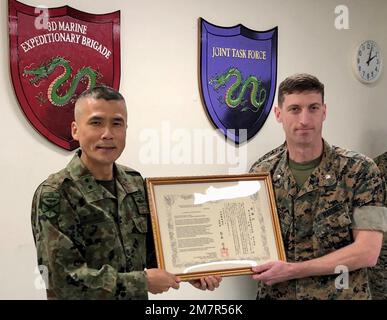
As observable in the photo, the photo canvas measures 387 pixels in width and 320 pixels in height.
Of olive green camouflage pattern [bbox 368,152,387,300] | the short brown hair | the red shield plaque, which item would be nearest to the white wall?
the red shield plaque

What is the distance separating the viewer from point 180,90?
7.72 feet

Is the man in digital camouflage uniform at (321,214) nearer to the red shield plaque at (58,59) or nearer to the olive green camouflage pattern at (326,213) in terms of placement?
the olive green camouflage pattern at (326,213)

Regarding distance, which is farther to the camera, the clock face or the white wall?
the clock face

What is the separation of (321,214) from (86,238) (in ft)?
2.60

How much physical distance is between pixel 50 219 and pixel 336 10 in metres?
2.18

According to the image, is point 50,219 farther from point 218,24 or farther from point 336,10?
point 336,10

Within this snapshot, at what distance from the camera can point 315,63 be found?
2.75 meters

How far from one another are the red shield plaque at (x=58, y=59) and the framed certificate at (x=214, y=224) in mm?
708

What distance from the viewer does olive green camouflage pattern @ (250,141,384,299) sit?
5.44 feet

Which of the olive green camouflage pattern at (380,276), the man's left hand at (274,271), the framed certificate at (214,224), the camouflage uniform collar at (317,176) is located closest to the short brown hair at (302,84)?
the camouflage uniform collar at (317,176)

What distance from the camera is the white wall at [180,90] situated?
1.96 metres

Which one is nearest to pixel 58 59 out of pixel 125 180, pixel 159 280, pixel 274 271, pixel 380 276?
pixel 125 180

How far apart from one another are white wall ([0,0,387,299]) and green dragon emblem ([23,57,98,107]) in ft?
0.35

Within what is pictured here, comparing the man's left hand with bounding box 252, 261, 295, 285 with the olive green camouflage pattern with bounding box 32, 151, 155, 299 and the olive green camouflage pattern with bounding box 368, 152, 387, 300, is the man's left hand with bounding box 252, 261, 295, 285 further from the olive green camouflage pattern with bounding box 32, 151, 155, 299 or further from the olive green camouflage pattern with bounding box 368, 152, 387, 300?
the olive green camouflage pattern with bounding box 368, 152, 387, 300
